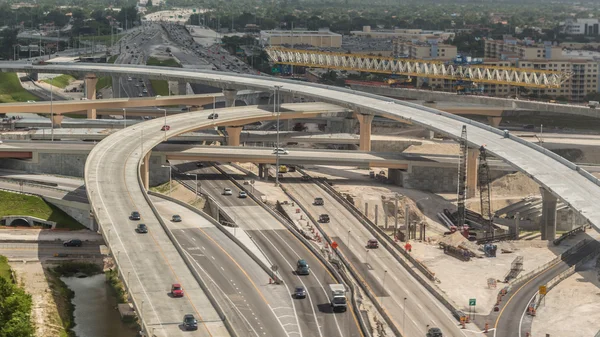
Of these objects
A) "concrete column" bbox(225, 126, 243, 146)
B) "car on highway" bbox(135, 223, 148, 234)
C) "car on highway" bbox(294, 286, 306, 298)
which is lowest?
"car on highway" bbox(294, 286, 306, 298)

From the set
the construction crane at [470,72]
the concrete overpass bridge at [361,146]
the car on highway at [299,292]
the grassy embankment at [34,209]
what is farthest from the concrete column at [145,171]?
the construction crane at [470,72]

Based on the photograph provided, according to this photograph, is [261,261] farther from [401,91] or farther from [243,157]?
[401,91]

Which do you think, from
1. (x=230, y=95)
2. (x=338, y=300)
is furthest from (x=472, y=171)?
(x=230, y=95)

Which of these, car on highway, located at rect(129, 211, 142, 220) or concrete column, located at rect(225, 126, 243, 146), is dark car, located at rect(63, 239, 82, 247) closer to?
car on highway, located at rect(129, 211, 142, 220)

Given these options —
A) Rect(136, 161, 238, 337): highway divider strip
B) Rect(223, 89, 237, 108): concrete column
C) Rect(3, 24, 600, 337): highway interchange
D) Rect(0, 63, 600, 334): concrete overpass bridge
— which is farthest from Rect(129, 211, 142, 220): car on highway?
Rect(223, 89, 237, 108): concrete column

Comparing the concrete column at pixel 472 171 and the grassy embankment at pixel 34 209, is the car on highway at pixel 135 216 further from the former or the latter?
the concrete column at pixel 472 171
